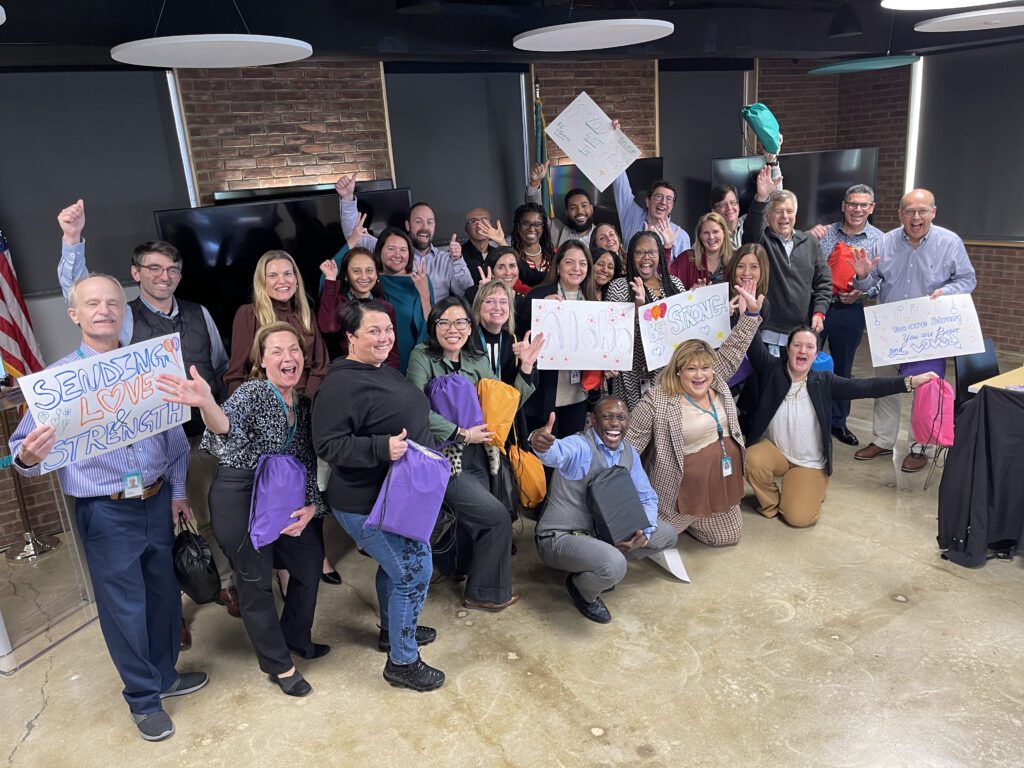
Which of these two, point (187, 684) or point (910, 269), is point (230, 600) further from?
point (910, 269)

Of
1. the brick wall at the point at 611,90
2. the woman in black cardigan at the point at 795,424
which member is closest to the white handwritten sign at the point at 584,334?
the woman in black cardigan at the point at 795,424

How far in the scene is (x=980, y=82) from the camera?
26.3 ft

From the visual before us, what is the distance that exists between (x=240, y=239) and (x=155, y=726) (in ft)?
9.98

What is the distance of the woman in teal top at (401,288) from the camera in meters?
4.62

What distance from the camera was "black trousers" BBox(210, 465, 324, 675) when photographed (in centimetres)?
312

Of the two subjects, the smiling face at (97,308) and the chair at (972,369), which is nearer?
the smiling face at (97,308)

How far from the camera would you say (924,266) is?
5.20 m

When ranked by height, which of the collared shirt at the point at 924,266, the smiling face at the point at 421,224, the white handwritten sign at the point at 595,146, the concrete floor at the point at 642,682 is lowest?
the concrete floor at the point at 642,682

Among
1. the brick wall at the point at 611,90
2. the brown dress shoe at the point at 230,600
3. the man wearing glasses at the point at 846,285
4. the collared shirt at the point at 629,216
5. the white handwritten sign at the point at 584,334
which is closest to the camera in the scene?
the brown dress shoe at the point at 230,600

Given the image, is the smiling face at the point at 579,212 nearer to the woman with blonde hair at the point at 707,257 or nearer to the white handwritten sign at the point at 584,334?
the woman with blonde hair at the point at 707,257

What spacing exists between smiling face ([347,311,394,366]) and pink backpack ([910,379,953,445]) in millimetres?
3468

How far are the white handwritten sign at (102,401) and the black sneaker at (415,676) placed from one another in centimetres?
140

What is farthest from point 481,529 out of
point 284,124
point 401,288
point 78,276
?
point 284,124

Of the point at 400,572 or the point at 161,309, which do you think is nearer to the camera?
the point at 400,572
